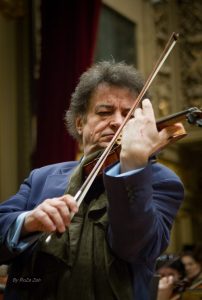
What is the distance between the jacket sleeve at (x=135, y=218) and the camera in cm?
102

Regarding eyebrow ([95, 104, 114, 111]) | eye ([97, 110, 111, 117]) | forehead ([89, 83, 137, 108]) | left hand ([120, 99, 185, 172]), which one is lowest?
left hand ([120, 99, 185, 172])

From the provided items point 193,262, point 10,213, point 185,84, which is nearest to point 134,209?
point 10,213

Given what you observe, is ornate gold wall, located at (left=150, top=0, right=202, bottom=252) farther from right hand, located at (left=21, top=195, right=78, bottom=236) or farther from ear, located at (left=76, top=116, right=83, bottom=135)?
right hand, located at (left=21, top=195, right=78, bottom=236)

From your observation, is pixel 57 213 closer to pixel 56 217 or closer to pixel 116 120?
pixel 56 217

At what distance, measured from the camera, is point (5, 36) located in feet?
11.1

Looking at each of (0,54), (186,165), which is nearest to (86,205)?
(0,54)

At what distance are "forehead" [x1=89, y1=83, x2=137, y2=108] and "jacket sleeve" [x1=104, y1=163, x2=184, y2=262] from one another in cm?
32

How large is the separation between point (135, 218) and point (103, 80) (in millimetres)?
497

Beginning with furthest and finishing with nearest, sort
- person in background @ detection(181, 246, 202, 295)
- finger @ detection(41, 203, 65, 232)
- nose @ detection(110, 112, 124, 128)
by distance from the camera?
person in background @ detection(181, 246, 202, 295) → nose @ detection(110, 112, 124, 128) → finger @ detection(41, 203, 65, 232)

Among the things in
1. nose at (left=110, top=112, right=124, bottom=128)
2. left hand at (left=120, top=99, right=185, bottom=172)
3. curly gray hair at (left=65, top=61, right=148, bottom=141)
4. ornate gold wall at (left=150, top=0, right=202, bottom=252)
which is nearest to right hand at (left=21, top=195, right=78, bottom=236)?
left hand at (left=120, top=99, right=185, bottom=172)

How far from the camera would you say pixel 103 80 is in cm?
141

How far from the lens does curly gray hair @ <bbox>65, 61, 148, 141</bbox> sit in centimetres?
140

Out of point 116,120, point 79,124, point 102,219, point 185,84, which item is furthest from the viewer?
point 185,84

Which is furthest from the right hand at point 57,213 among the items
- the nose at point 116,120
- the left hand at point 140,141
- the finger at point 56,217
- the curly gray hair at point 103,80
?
the curly gray hair at point 103,80
